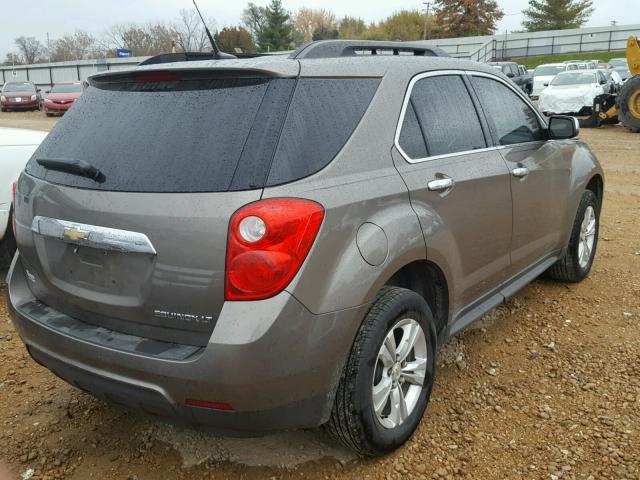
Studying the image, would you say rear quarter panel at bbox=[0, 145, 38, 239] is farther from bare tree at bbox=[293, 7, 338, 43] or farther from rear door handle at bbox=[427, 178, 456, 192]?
bare tree at bbox=[293, 7, 338, 43]

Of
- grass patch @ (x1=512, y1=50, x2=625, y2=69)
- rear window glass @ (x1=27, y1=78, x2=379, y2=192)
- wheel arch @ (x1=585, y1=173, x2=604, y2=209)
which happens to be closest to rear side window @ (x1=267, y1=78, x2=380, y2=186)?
rear window glass @ (x1=27, y1=78, x2=379, y2=192)

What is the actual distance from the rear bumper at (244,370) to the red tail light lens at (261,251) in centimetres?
5

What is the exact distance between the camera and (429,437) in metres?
2.78

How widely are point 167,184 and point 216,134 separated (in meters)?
0.26

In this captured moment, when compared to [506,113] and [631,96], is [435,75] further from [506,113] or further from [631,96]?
[631,96]

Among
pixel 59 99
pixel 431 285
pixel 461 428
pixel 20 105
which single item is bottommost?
pixel 20 105

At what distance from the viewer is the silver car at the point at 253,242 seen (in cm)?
203

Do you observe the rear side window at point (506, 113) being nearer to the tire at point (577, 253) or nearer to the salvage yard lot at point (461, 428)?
the tire at point (577, 253)

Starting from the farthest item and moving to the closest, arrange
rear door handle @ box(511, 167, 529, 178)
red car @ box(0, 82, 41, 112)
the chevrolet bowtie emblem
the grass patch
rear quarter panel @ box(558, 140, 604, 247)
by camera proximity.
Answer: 1. the grass patch
2. red car @ box(0, 82, 41, 112)
3. rear quarter panel @ box(558, 140, 604, 247)
4. rear door handle @ box(511, 167, 529, 178)
5. the chevrolet bowtie emblem

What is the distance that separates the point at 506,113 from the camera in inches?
143

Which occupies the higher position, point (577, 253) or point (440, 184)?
point (440, 184)

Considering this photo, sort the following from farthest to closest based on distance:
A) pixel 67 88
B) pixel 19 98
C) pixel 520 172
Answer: pixel 19 98, pixel 67 88, pixel 520 172

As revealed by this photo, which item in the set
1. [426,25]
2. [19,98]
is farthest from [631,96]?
[426,25]

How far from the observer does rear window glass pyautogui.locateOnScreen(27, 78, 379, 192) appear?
2.10 m
